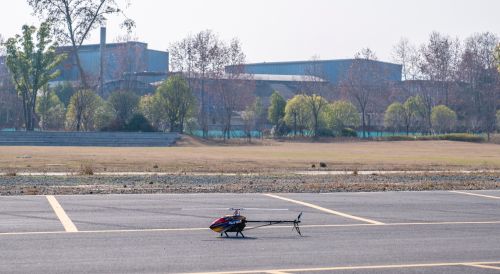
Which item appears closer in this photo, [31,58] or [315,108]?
[31,58]

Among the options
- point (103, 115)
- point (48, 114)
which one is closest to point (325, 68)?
point (48, 114)

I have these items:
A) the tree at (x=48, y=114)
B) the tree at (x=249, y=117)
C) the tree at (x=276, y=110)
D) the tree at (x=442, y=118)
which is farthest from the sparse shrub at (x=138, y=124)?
the tree at (x=442, y=118)

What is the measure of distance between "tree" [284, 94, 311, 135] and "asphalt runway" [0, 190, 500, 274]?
80371 mm

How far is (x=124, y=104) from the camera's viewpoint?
91.2m

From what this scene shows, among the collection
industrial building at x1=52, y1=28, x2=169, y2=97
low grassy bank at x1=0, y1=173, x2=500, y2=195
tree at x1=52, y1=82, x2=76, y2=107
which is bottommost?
low grassy bank at x1=0, y1=173, x2=500, y2=195

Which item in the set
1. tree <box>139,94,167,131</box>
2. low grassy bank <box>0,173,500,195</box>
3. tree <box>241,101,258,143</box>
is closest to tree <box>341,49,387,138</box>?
tree <box>241,101,258,143</box>

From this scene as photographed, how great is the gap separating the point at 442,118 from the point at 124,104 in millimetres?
44037

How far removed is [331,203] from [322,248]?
301 inches

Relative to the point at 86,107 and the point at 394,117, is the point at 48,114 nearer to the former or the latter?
the point at 86,107

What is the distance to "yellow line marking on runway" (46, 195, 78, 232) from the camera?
15.3 metres

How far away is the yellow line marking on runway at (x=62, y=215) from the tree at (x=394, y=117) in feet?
300

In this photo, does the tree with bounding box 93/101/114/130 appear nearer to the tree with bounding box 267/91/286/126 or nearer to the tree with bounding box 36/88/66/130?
the tree with bounding box 36/88/66/130

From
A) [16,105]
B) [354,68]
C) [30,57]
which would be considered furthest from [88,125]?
[354,68]

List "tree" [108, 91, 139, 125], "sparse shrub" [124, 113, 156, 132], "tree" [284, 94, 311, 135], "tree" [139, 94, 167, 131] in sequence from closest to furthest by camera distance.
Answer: "sparse shrub" [124, 113, 156, 132], "tree" [108, 91, 139, 125], "tree" [139, 94, 167, 131], "tree" [284, 94, 311, 135]
